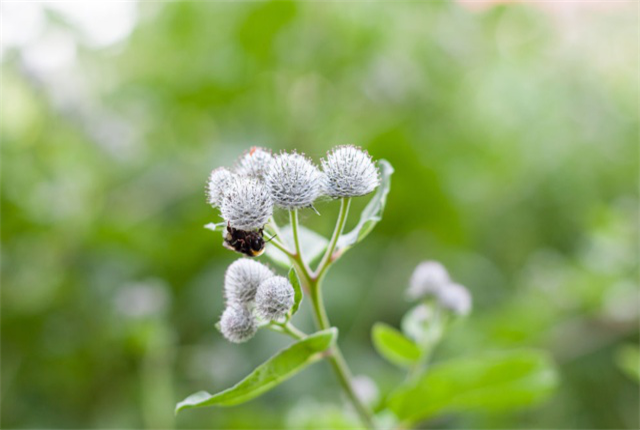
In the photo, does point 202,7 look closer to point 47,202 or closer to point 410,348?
point 47,202

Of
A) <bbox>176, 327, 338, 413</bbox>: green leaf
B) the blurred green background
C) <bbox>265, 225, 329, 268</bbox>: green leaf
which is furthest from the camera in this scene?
the blurred green background

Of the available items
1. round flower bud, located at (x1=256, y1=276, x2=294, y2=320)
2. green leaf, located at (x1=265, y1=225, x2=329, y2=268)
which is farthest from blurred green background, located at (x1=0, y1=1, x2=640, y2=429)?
round flower bud, located at (x1=256, y1=276, x2=294, y2=320)

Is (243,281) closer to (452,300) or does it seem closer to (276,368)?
(276,368)

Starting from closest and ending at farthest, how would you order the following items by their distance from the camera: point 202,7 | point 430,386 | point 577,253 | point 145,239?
point 430,386, point 145,239, point 577,253, point 202,7

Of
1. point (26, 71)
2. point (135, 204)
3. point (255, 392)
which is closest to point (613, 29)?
point (135, 204)

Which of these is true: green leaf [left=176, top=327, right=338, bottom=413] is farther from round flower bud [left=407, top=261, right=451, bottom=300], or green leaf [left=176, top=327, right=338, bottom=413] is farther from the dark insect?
round flower bud [left=407, top=261, right=451, bottom=300]

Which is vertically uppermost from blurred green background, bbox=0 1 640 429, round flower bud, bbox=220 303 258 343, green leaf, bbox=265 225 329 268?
blurred green background, bbox=0 1 640 429

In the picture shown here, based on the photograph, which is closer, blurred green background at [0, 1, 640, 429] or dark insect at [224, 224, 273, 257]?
dark insect at [224, 224, 273, 257]
